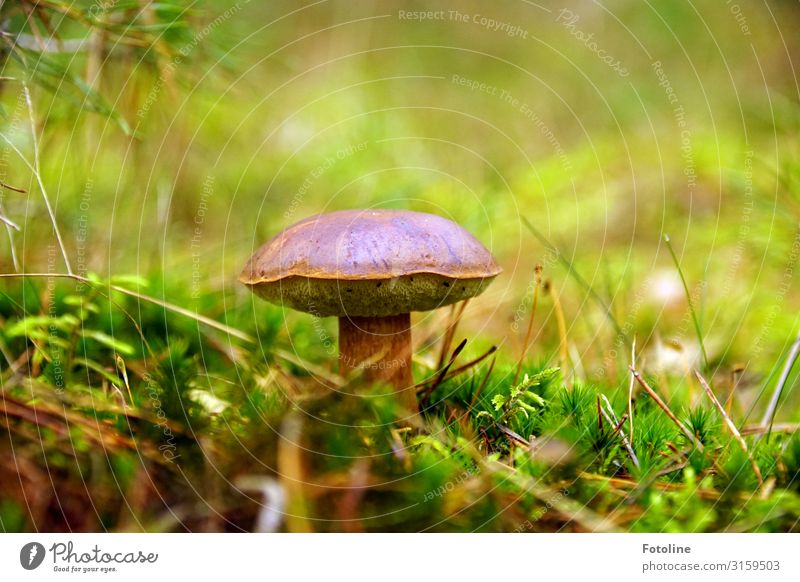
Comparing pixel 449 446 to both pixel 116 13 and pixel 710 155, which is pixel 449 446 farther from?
pixel 710 155

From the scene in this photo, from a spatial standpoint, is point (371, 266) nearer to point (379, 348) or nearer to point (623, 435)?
point (379, 348)

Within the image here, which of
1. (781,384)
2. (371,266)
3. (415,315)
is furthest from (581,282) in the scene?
(371,266)

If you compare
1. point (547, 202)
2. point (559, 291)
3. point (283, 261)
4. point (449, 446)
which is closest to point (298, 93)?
point (547, 202)

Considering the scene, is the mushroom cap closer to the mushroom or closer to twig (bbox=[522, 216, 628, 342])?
the mushroom

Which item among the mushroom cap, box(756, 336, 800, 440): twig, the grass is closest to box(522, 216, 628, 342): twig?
the grass

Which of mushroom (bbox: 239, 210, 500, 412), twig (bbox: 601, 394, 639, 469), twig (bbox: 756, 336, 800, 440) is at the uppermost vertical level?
mushroom (bbox: 239, 210, 500, 412)

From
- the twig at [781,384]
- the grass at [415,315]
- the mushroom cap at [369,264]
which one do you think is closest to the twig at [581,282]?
the grass at [415,315]
